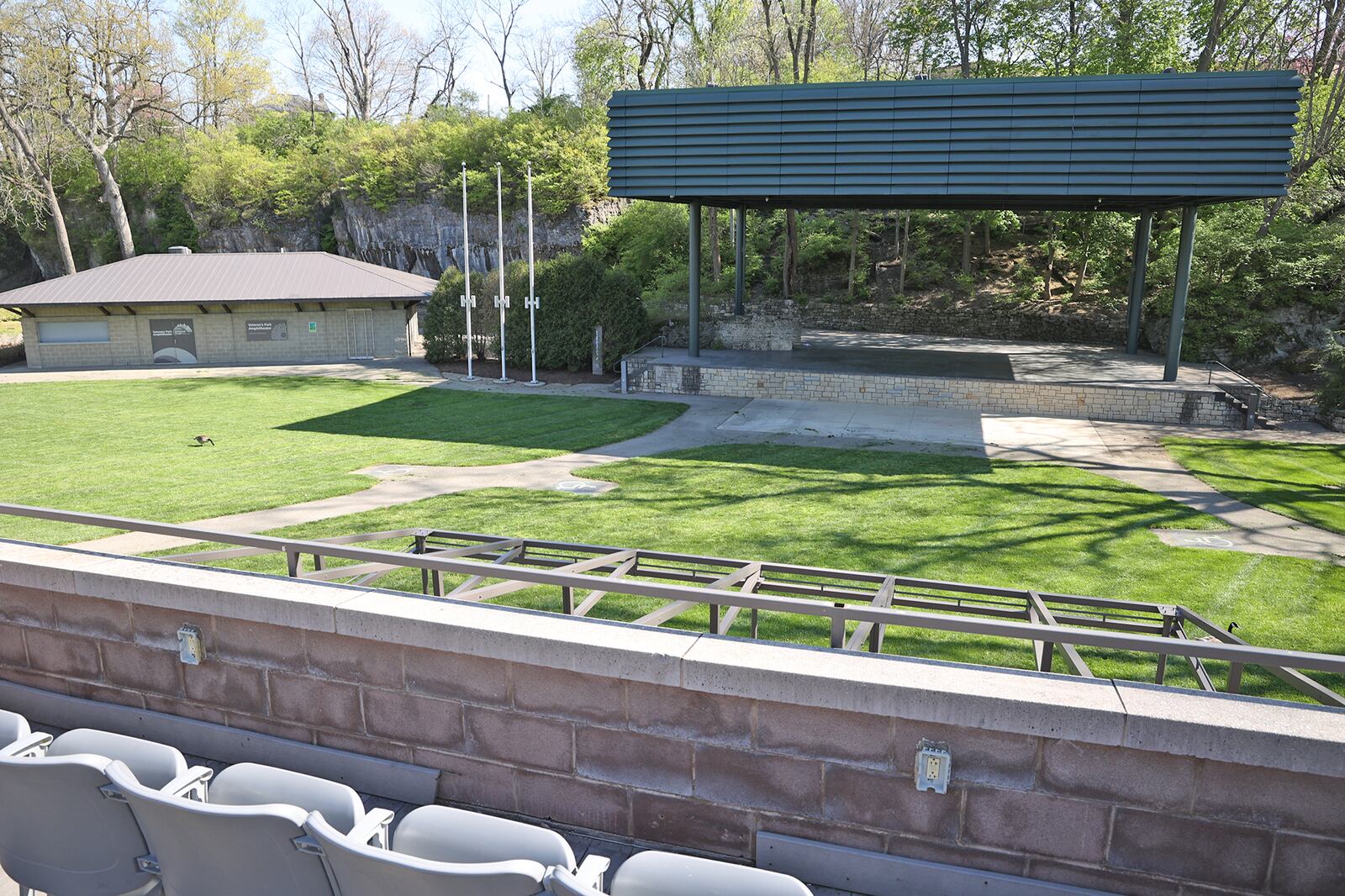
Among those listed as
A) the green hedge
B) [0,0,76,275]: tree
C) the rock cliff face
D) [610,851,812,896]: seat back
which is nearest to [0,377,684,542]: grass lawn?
the green hedge

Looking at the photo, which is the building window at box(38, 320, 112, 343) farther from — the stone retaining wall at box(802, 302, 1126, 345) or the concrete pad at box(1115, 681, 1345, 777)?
the concrete pad at box(1115, 681, 1345, 777)

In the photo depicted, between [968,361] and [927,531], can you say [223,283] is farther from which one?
[927,531]

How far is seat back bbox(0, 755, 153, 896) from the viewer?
2.84 metres

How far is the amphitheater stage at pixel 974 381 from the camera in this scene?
17.9 meters

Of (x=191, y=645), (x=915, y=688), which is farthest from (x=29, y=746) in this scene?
(x=915, y=688)

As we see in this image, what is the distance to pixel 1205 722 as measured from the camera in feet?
9.44

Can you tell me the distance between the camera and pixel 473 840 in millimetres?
2660

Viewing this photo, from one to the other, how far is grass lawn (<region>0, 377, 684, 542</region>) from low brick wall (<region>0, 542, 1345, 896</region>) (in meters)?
7.27

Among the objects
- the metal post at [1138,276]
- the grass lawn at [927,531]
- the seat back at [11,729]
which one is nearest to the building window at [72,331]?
the grass lawn at [927,531]

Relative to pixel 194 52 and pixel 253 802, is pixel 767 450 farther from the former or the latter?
pixel 194 52

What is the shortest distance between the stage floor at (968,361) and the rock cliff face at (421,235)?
14.9 m

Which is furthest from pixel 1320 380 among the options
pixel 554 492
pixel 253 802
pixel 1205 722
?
pixel 253 802

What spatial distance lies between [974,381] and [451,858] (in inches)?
718

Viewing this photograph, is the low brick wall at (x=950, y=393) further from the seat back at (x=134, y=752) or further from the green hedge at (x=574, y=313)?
the seat back at (x=134, y=752)
